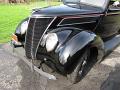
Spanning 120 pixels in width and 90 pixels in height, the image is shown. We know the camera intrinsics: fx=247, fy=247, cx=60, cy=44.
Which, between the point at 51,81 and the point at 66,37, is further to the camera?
the point at 51,81

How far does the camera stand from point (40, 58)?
5.07m

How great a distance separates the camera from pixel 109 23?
701 cm

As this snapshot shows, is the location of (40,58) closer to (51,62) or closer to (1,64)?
(51,62)

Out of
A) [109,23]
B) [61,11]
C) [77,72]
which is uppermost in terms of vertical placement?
[61,11]

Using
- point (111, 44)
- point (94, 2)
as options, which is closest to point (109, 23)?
point (111, 44)

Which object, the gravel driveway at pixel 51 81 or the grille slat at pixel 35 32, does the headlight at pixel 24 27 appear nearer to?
the grille slat at pixel 35 32

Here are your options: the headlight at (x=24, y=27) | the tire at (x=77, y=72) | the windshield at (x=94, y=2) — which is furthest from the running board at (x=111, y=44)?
the headlight at (x=24, y=27)

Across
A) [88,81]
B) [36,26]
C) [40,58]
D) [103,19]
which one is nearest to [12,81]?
[40,58]

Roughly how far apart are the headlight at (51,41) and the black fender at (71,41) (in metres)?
0.08

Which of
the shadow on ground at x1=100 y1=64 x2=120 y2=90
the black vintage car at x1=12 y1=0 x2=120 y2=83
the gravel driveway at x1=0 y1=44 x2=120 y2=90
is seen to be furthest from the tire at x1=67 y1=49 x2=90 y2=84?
the shadow on ground at x1=100 y1=64 x2=120 y2=90

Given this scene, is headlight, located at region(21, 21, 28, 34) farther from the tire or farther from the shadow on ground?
the shadow on ground

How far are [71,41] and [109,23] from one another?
8.35ft

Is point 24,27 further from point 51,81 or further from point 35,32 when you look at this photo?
point 51,81

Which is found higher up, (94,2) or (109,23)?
(94,2)
